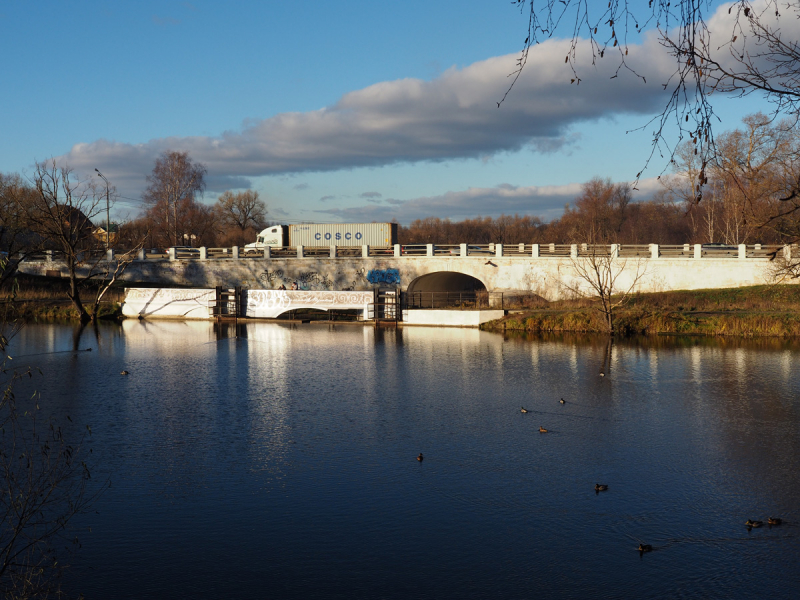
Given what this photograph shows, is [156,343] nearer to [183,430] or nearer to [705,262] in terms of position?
[183,430]

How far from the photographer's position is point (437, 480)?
47.9ft

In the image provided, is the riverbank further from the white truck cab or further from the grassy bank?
the white truck cab

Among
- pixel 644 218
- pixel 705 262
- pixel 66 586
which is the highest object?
pixel 644 218

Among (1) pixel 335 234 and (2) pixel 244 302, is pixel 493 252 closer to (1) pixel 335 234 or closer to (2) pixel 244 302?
(2) pixel 244 302

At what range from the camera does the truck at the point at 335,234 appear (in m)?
67.7

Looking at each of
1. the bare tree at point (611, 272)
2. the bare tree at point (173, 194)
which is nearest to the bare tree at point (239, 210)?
the bare tree at point (173, 194)

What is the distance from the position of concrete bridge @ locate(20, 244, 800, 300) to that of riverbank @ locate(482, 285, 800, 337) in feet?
6.34

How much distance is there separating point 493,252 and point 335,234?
65.6ft

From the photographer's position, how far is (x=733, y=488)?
1405 centimetres

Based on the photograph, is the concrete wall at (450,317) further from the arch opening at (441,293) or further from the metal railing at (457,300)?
the arch opening at (441,293)

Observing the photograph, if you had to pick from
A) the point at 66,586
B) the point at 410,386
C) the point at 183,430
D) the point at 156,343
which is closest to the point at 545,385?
the point at 410,386

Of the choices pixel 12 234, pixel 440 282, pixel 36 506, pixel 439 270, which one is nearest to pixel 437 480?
pixel 36 506

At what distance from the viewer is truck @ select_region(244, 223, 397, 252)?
6769cm

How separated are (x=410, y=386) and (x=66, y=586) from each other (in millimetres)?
15396
